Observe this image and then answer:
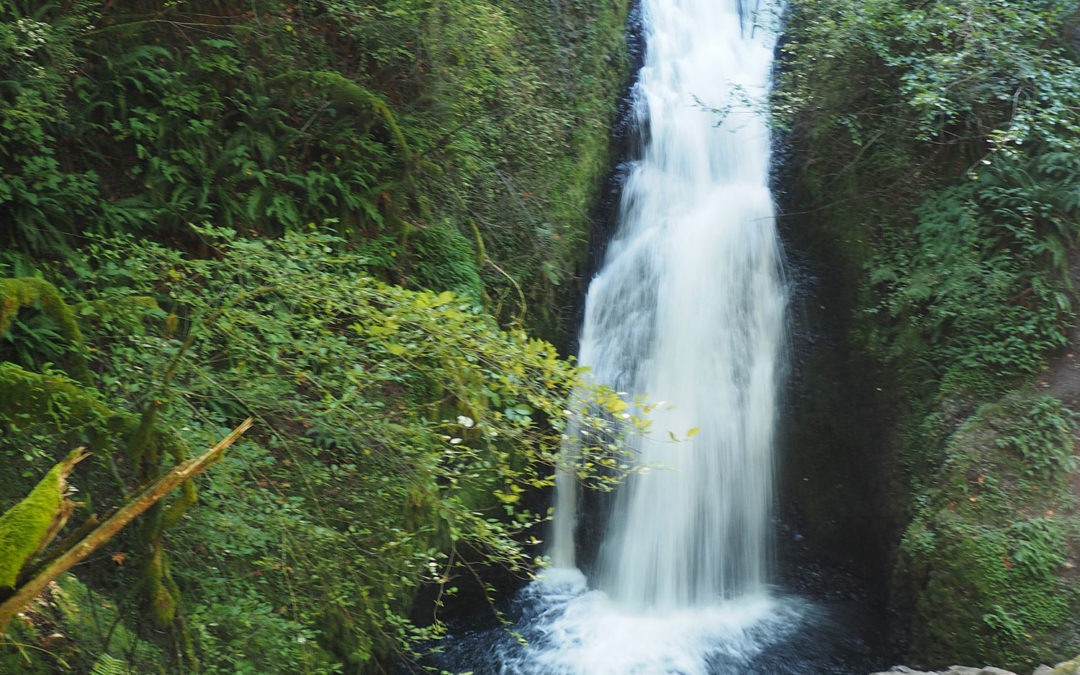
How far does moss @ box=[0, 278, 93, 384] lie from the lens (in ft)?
12.8

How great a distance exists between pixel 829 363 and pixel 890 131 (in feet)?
10.7

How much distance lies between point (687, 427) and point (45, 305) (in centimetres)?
679

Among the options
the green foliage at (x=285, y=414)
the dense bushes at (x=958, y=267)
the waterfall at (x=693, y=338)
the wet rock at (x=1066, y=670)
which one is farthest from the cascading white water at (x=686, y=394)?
the green foliage at (x=285, y=414)

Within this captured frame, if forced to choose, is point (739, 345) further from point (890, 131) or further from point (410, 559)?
point (410, 559)

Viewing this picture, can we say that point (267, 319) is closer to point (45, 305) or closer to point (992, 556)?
point (45, 305)

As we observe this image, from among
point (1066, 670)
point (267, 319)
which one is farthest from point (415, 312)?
point (1066, 670)

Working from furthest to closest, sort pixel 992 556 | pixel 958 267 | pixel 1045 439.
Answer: pixel 958 267 → pixel 1045 439 → pixel 992 556

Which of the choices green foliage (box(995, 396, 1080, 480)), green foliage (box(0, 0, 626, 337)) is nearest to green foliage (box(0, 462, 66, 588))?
green foliage (box(0, 0, 626, 337))

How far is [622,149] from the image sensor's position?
36.6ft

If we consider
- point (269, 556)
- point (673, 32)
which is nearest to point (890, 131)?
point (673, 32)

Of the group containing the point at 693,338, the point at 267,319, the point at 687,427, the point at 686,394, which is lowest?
the point at 687,427

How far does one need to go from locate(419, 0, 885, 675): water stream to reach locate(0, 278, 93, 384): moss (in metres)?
4.26

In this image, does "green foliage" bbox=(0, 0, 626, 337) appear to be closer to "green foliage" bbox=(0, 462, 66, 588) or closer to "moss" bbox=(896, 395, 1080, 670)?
"green foliage" bbox=(0, 462, 66, 588)

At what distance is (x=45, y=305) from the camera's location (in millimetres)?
4020
